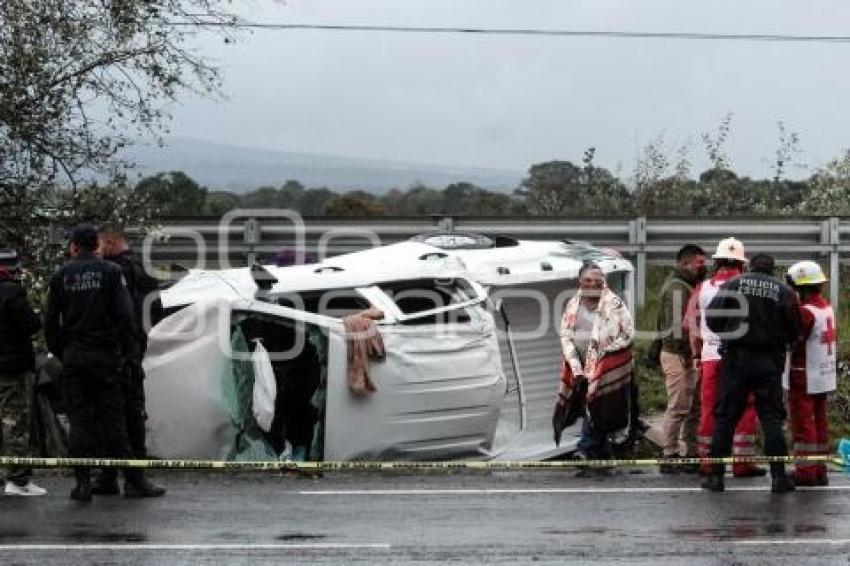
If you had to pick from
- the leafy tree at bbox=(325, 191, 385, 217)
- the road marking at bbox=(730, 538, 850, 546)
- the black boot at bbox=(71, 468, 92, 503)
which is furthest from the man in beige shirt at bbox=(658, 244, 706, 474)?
the leafy tree at bbox=(325, 191, 385, 217)

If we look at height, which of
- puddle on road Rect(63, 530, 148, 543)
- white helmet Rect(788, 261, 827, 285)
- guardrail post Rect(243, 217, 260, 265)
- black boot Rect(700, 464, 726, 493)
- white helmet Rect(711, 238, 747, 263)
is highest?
guardrail post Rect(243, 217, 260, 265)

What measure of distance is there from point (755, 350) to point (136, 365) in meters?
4.30

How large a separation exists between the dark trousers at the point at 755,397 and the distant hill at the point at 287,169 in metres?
5.65

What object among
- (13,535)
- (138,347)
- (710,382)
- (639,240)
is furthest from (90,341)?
(639,240)

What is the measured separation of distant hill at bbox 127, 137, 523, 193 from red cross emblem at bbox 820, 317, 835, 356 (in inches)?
237

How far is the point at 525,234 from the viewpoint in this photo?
52.7ft

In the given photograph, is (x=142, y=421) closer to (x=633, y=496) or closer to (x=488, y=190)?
(x=633, y=496)

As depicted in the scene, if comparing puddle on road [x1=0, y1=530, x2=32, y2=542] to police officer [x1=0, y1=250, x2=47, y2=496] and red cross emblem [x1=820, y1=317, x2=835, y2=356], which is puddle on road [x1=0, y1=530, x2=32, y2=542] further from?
red cross emblem [x1=820, y1=317, x2=835, y2=356]

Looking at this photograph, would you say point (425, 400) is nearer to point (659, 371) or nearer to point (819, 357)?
point (819, 357)

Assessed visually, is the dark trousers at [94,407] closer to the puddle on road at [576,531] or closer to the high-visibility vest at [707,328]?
the puddle on road at [576,531]

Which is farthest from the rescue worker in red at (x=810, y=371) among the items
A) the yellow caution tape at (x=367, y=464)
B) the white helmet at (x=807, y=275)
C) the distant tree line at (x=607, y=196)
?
the distant tree line at (x=607, y=196)

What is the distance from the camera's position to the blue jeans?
38.7ft

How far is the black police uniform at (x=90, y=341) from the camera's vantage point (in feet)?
32.9

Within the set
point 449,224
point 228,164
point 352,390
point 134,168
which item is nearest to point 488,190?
point 449,224
